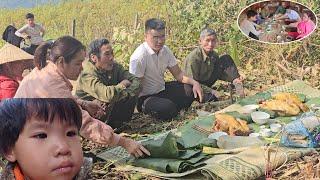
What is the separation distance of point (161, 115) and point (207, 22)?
1.91 ft

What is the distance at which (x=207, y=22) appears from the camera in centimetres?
344

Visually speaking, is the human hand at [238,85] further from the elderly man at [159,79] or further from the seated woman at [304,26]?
the seated woman at [304,26]

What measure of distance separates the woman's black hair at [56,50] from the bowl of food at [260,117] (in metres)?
1.40

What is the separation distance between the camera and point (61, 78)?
222cm

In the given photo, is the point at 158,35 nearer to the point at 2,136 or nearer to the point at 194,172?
the point at 194,172

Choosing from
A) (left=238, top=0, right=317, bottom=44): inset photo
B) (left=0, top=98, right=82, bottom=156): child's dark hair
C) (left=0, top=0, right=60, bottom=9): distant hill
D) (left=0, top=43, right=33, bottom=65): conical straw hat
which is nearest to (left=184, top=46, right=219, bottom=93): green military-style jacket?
(left=238, top=0, right=317, bottom=44): inset photo

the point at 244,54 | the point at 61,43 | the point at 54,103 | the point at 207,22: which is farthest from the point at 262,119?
the point at 54,103

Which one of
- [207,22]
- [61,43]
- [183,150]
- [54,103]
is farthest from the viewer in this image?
[207,22]

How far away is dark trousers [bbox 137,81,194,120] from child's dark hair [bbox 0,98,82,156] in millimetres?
1443

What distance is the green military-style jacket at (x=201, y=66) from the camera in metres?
3.50

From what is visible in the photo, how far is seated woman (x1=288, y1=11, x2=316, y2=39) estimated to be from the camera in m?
3.46

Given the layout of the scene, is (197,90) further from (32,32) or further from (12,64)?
(12,64)

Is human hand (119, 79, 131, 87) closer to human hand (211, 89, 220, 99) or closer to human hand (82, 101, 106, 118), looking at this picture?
human hand (82, 101, 106, 118)

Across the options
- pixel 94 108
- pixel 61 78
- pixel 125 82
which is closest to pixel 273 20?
pixel 125 82
